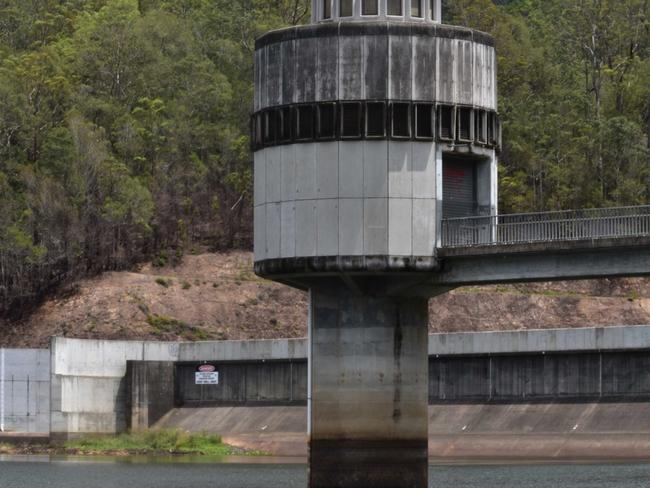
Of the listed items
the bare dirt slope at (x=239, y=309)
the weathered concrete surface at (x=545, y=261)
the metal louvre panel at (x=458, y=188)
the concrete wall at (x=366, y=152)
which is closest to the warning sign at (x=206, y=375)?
the bare dirt slope at (x=239, y=309)

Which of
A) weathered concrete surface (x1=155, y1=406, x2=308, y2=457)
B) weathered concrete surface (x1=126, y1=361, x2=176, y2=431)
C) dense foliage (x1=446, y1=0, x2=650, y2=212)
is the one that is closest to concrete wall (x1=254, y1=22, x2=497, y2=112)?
weathered concrete surface (x1=155, y1=406, x2=308, y2=457)

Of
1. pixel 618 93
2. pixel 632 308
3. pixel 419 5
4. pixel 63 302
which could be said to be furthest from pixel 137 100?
pixel 419 5

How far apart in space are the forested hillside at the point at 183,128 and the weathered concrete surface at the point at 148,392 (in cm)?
2215

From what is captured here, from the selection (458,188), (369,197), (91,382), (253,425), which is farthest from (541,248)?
(91,382)

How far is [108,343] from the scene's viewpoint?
403 feet

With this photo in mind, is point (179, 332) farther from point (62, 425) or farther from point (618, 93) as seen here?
point (618, 93)

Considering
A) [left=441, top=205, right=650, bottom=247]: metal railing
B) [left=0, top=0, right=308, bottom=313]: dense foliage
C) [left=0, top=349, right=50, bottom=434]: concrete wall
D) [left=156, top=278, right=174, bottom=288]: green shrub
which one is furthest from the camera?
[left=0, top=0, right=308, bottom=313]: dense foliage

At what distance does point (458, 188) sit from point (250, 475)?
83.2ft

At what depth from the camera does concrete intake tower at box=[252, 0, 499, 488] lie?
7300 centimetres

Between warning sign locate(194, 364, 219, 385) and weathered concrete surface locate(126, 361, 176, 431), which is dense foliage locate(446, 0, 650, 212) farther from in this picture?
weathered concrete surface locate(126, 361, 176, 431)

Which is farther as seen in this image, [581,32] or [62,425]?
[581,32]

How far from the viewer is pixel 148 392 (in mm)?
123562

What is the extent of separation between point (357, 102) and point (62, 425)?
2004 inches

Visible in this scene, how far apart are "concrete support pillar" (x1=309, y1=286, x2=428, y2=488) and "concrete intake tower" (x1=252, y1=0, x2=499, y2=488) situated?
40 millimetres
